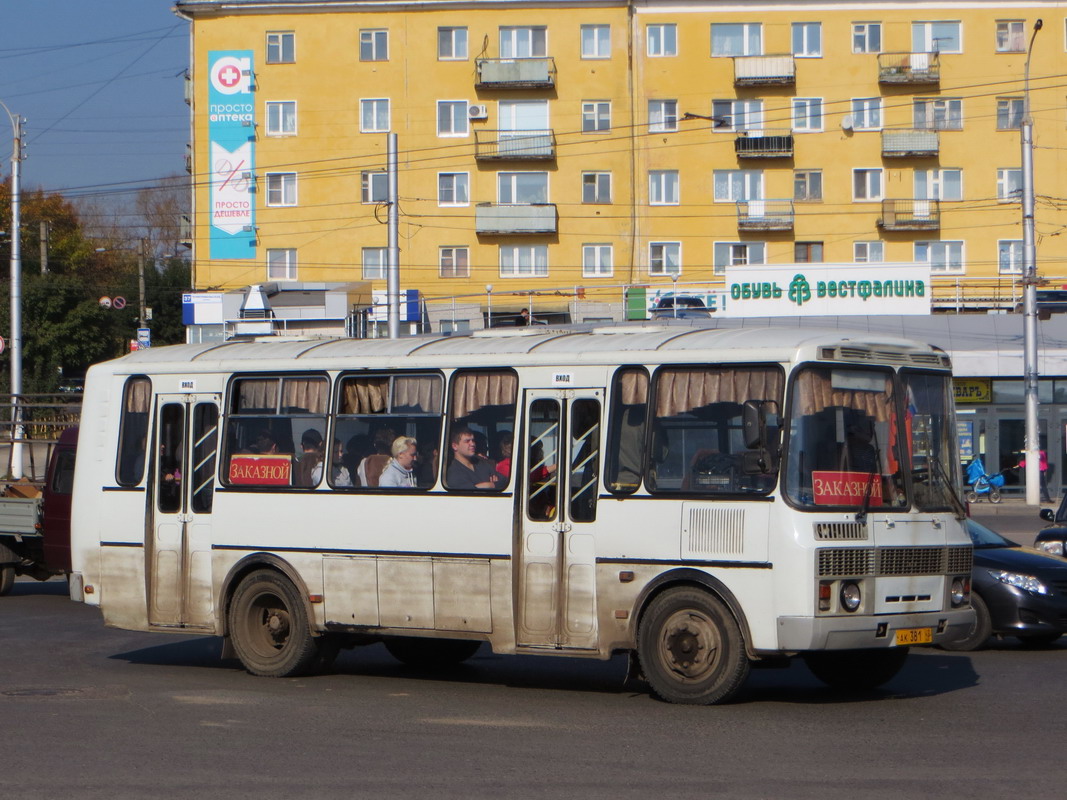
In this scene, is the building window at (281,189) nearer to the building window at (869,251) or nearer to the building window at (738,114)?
the building window at (738,114)

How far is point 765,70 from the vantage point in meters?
63.0

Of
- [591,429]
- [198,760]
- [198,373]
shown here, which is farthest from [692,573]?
[198,373]

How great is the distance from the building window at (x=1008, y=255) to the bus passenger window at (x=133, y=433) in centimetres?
5527

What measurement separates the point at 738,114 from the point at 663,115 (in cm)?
314

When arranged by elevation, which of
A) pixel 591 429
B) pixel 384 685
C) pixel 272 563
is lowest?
pixel 384 685

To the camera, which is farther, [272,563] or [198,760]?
[272,563]

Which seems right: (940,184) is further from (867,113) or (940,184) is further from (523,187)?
(523,187)

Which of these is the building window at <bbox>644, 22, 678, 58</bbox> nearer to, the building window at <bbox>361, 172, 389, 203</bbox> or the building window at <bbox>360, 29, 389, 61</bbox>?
the building window at <bbox>360, 29, 389, 61</bbox>

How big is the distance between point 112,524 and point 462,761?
5.93 m

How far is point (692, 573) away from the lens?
1051 centimetres

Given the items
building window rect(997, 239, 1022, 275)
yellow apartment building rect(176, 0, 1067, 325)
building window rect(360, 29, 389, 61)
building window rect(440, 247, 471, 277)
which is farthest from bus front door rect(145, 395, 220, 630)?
building window rect(997, 239, 1022, 275)

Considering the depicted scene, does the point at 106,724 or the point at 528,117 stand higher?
the point at 528,117

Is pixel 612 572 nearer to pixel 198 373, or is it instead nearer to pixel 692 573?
pixel 692 573

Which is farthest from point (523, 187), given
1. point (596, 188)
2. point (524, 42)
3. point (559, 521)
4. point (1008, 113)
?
point (559, 521)
